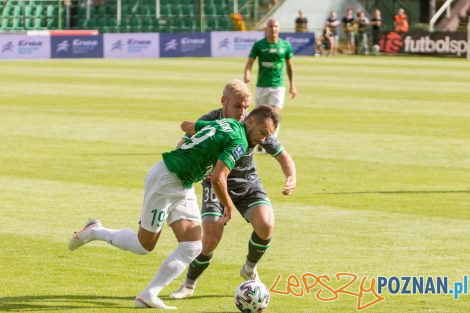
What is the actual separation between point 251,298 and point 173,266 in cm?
68

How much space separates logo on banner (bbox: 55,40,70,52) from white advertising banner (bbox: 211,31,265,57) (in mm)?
7593

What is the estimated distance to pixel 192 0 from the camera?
231 ft

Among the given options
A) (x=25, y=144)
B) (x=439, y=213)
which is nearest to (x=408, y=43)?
(x=25, y=144)

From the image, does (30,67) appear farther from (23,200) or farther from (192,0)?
(23,200)

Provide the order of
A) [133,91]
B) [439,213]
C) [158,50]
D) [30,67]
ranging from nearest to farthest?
[439,213] < [133,91] < [30,67] < [158,50]

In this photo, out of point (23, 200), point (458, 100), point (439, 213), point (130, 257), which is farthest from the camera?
point (458, 100)

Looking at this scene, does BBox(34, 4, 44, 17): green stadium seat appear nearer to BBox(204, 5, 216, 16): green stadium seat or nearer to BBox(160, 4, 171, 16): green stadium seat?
BBox(160, 4, 171, 16): green stadium seat

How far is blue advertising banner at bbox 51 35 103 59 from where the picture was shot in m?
56.2

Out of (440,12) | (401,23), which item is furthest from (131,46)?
(440,12)

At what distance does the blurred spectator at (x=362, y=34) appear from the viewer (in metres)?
62.7

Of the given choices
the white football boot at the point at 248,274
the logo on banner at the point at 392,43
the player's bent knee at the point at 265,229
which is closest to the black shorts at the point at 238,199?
the player's bent knee at the point at 265,229

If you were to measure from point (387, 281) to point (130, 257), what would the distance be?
2.77m

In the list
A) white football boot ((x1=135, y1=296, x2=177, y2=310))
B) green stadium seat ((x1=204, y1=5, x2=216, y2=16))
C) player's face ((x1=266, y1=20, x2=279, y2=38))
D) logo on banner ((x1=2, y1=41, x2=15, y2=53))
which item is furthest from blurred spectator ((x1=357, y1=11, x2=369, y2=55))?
white football boot ((x1=135, y1=296, x2=177, y2=310))

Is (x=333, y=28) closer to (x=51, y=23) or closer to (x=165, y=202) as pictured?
(x=51, y=23)
